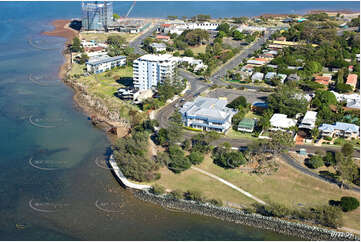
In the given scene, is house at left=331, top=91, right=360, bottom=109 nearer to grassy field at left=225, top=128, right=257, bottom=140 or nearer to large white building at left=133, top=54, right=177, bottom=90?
grassy field at left=225, top=128, right=257, bottom=140

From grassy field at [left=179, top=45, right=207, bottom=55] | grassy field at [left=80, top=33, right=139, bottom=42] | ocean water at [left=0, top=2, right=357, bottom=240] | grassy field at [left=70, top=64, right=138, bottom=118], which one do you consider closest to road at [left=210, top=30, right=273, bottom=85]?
grassy field at [left=179, top=45, right=207, bottom=55]

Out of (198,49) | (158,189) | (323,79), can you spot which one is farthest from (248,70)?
(158,189)

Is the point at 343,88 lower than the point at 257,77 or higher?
higher

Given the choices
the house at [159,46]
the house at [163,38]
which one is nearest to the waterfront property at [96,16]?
the house at [163,38]

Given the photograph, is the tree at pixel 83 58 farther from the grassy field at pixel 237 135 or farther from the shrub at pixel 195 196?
the shrub at pixel 195 196

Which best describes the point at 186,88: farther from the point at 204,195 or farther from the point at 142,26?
the point at 142,26

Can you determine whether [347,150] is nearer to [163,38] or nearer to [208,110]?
[208,110]

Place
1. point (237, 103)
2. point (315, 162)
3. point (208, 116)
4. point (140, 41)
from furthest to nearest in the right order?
point (140, 41) < point (237, 103) < point (208, 116) < point (315, 162)
